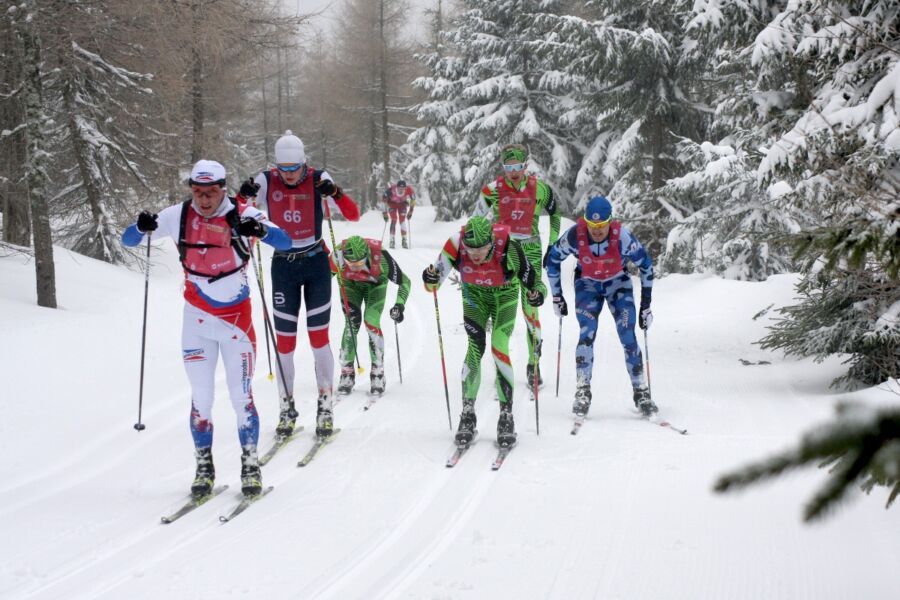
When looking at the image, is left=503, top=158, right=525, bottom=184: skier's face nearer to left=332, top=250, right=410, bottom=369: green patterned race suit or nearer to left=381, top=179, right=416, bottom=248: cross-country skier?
left=332, top=250, right=410, bottom=369: green patterned race suit

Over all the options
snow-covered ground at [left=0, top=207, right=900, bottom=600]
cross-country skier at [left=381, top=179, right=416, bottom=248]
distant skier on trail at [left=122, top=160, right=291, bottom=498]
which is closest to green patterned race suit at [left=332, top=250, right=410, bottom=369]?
snow-covered ground at [left=0, top=207, right=900, bottom=600]

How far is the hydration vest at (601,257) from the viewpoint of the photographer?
8273mm

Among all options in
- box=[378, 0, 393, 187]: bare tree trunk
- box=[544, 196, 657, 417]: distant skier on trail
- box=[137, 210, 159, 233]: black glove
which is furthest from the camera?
box=[378, 0, 393, 187]: bare tree trunk

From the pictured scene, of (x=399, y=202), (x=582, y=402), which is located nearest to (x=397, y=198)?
(x=399, y=202)

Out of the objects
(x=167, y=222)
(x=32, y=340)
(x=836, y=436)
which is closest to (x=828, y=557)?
(x=836, y=436)

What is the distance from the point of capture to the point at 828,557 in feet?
15.7

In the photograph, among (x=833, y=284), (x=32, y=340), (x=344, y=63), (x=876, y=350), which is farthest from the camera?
(x=344, y=63)

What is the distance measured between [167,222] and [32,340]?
531 cm

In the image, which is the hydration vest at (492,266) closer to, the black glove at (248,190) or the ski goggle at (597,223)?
the ski goggle at (597,223)

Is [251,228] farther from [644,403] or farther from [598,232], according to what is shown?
[644,403]

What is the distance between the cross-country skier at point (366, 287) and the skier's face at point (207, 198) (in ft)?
10.9

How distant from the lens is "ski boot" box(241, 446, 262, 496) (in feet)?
20.1

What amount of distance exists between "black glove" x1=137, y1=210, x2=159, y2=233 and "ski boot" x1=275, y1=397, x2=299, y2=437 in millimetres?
2565

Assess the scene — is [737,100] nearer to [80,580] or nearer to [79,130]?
[80,580]
